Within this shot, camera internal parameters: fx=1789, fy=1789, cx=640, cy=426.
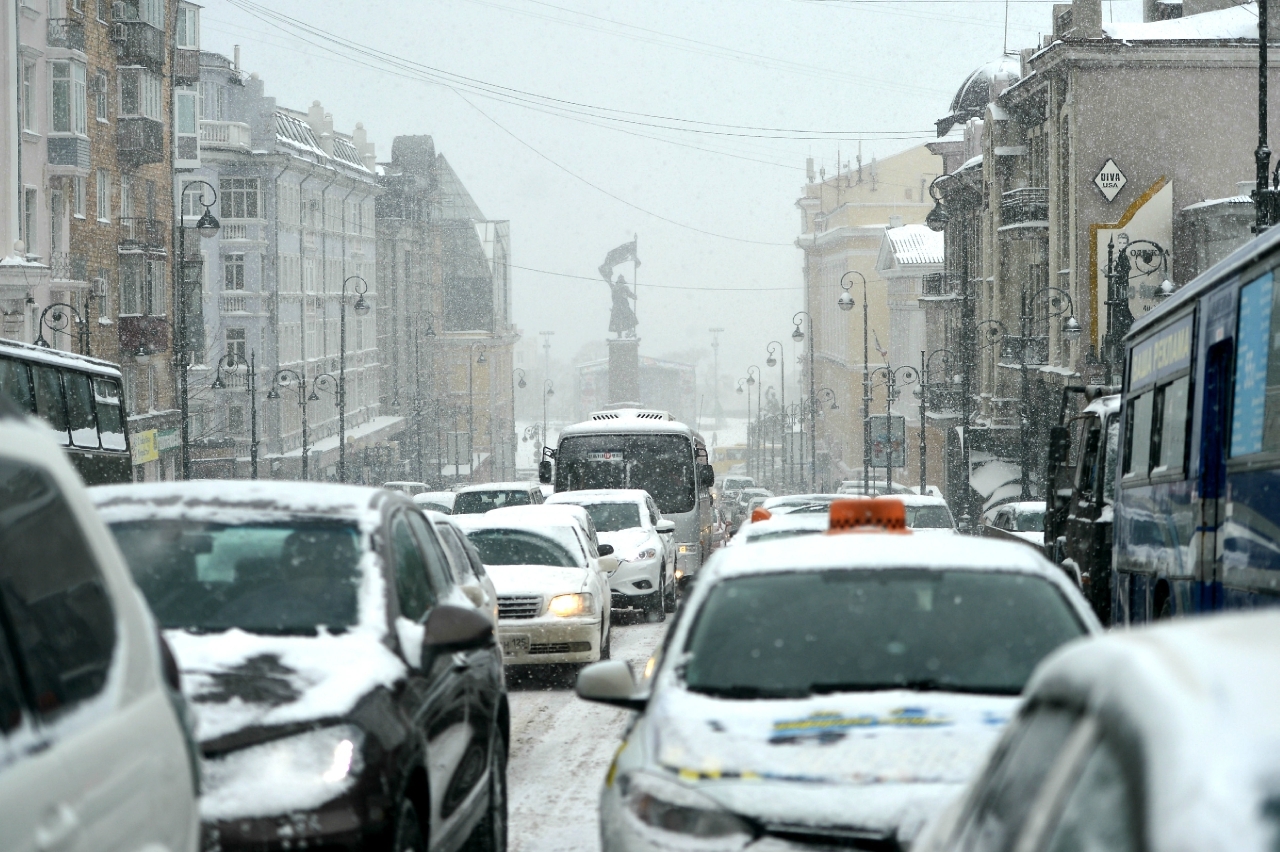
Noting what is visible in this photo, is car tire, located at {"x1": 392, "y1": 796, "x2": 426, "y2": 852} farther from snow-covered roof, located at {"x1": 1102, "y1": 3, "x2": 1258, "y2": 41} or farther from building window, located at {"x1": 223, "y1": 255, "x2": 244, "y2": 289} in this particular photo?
building window, located at {"x1": 223, "y1": 255, "x2": 244, "y2": 289}

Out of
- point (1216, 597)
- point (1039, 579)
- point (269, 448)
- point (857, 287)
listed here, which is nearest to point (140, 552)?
point (1039, 579)

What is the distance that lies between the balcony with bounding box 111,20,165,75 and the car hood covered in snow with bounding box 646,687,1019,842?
5462 cm

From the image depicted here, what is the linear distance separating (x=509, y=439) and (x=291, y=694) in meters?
139

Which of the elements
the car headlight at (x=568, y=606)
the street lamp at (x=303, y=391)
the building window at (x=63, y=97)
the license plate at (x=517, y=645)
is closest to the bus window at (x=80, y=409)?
the car headlight at (x=568, y=606)

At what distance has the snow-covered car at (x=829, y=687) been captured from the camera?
5043 millimetres

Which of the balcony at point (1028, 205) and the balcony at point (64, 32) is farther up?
the balcony at point (64, 32)

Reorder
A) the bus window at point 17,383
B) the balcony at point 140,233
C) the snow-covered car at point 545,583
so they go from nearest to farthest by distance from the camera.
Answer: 1. the snow-covered car at point 545,583
2. the bus window at point 17,383
3. the balcony at point 140,233

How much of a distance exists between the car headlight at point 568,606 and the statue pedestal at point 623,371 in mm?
108692

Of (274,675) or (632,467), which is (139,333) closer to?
(632,467)

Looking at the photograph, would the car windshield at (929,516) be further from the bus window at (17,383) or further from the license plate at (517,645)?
the bus window at (17,383)

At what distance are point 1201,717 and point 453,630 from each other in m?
4.56

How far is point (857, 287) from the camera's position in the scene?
12075 cm

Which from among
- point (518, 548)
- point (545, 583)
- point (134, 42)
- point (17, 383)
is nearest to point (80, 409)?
point (17, 383)

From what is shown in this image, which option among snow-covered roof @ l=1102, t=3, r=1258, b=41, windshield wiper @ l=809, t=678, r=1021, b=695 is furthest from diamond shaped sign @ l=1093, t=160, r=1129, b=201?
windshield wiper @ l=809, t=678, r=1021, b=695
